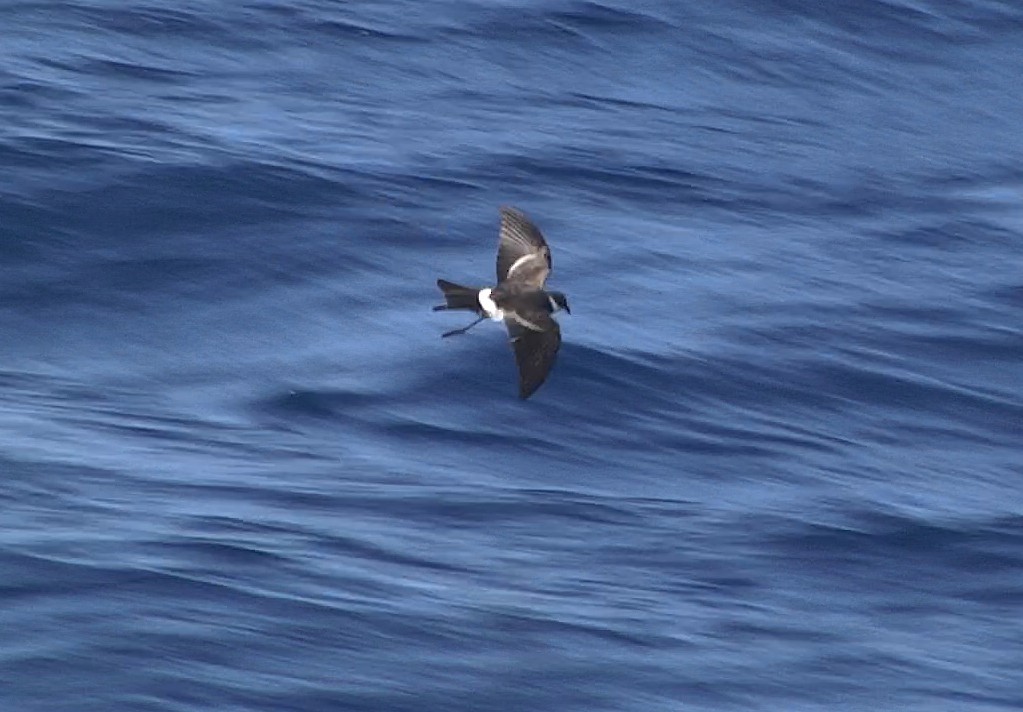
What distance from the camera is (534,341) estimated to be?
12992mm

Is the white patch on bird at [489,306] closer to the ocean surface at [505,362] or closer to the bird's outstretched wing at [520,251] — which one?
the bird's outstretched wing at [520,251]

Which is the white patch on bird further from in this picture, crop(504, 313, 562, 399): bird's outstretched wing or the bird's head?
the bird's head

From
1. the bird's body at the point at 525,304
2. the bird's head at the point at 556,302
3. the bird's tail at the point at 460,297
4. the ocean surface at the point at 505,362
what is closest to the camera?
the bird's tail at the point at 460,297

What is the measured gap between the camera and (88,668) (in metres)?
12.6

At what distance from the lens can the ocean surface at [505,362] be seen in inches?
534

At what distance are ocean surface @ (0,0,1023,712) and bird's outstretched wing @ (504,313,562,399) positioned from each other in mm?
1715

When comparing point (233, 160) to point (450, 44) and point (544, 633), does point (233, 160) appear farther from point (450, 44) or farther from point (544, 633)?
point (544, 633)

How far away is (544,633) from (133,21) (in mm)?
10060

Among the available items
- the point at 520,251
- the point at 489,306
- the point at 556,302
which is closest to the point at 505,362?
the point at 520,251

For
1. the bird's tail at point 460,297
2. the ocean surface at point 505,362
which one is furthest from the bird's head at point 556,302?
the ocean surface at point 505,362

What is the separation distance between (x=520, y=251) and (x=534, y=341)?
95cm

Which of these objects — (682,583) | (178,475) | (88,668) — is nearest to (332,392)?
(178,475)

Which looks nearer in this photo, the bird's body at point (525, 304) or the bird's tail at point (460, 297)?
the bird's tail at point (460, 297)

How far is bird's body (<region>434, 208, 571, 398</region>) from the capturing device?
12.7 m
